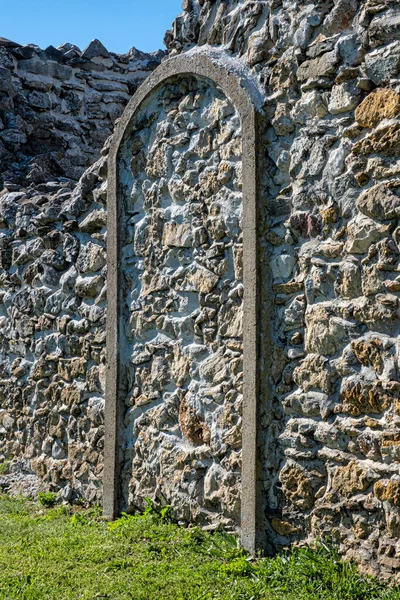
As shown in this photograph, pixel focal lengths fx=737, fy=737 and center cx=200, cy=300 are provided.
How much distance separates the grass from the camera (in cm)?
380

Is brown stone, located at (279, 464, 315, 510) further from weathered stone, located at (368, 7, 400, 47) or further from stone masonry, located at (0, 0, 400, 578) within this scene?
weathered stone, located at (368, 7, 400, 47)

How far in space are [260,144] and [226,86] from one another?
52cm

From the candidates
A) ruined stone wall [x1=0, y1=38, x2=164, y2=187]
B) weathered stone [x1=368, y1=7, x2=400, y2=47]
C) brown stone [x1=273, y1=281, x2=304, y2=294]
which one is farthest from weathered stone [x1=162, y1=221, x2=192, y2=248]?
ruined stone wall [x1=0, y1=38, x2=164, y2=187]

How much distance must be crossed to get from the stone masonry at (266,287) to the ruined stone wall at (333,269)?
1 cm

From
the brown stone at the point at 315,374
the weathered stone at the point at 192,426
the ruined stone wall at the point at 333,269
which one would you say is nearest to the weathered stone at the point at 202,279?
the ruined stone wall at the point at 333,269

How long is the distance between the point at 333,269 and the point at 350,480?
113 cm

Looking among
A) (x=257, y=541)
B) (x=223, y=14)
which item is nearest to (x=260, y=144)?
(x=223, y=14)

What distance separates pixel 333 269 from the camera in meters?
4.04

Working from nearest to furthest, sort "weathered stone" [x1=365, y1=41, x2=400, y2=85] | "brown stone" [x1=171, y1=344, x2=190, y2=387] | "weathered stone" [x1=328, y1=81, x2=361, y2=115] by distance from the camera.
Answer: "weathered stone" [x1=365, y1=41, x2=400, y2=85] < "weathered stone" [x1=328, y1=81, x2=361, y2=115] < "brown stone" [x1=171, y1=344, x2=190, y2=387]

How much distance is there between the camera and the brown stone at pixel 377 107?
3.77 meters

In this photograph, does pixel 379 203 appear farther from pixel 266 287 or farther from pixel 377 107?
pixel 266 287

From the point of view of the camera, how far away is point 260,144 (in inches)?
177

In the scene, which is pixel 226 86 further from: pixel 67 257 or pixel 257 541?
pixel 257 541

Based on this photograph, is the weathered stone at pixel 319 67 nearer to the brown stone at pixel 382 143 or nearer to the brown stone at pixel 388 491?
the brown stone at pixel 382 143
